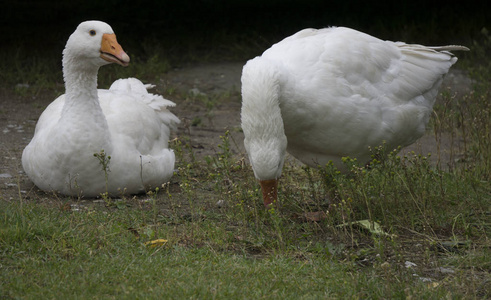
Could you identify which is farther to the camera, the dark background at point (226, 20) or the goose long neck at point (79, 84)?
the dark background at point (226, 20)

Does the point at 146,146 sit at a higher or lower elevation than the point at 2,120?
higher

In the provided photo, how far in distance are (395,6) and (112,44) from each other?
9.03 metres

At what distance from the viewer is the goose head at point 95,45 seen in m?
5.84

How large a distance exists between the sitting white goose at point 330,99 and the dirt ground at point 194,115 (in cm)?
80

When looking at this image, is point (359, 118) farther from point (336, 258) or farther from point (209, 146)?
A: point (209, 146)

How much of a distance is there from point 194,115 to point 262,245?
15.9 ft

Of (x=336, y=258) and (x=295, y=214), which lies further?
(x=295, y=214)

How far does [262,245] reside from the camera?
15.6 feet

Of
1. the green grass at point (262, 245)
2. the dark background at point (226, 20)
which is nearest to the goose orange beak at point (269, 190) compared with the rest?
the green grass at point (262, 245)

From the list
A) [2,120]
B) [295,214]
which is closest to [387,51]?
[295,214]

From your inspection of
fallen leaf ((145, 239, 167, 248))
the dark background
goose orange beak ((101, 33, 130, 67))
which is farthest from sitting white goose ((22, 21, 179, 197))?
the dark background

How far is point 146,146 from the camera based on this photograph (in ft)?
20.7

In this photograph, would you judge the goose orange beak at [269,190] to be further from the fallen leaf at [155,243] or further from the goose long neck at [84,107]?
the goose long neck at [84,107]

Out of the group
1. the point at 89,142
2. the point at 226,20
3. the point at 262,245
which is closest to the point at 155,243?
the point at 262,245
